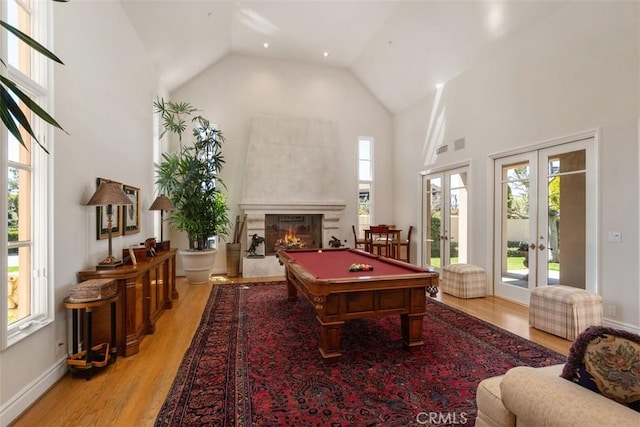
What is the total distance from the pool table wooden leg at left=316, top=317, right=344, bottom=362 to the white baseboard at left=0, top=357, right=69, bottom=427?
2137 mm

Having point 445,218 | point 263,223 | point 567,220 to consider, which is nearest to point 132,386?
point 263,223

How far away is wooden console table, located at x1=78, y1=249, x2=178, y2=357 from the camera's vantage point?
2840 mm

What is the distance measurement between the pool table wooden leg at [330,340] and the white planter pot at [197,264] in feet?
12.7

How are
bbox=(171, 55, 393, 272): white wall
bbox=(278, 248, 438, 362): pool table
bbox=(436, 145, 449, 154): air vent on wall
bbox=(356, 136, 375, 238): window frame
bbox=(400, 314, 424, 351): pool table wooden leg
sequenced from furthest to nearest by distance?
bbox=(356, 136, 375, 238): window frame < bbox=(171, 55, 393, 272): white wall < bbox=(436, 145, 449, 154): air vent on wall < bbox=(400, 314, 424, 351): pool table wooden leg < bbox=(278, 248, 438, 362): pool table

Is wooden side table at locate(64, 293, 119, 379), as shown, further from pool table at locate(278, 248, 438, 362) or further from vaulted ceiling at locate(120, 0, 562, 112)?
vaulted ceiling at locate(120, 0, 562, 112)

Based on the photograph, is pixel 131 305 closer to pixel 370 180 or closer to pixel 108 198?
pixel 108 198

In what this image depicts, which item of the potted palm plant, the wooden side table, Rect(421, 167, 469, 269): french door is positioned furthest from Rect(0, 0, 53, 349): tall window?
Rect(421, 167, 469, 269): french door

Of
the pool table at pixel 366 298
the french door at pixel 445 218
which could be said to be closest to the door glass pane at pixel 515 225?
the french door at pixel 445 218

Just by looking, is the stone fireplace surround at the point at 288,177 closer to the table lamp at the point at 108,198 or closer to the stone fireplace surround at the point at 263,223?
the stone fireplace surround at the point at 263,223

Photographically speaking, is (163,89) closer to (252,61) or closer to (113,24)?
(252,61)

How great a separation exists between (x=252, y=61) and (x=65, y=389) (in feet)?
23.5

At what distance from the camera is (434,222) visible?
680 centimetres

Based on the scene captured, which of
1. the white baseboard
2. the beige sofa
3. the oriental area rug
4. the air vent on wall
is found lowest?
the oriental area rug

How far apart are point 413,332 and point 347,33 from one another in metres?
6.01
